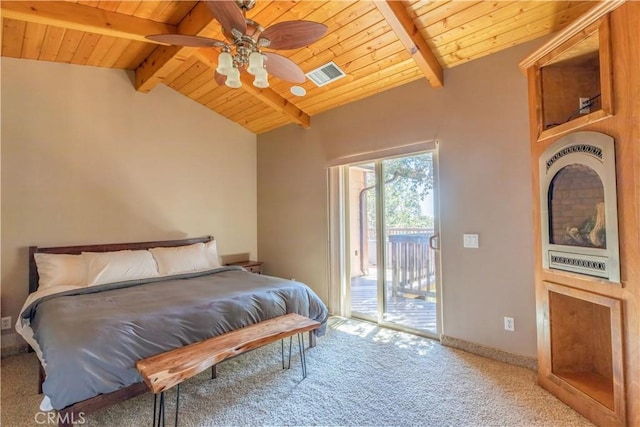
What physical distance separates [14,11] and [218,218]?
2.86m

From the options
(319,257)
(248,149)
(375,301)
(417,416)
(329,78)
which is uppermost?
(329,78)

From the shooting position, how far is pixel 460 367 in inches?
101

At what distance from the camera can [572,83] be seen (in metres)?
2.22

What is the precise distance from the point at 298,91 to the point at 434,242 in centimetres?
227

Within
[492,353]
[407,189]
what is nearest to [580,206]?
[492,353]

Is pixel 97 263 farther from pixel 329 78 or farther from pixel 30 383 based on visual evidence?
pixel 329 78

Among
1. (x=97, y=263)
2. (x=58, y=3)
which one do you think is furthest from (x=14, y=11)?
(x=97, y=263)

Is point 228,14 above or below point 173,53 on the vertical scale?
below

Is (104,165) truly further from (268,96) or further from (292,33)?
(292,33)

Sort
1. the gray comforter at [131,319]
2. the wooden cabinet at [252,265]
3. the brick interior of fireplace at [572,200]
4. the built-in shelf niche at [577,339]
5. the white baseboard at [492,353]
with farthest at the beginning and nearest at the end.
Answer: the wooden cabinet at [252,265] < the white baseboard at [492,353] < the built-in shelf niche at [577,339] < the brick interior of fireplace at [572,200] < the gray comforter at [131,319]

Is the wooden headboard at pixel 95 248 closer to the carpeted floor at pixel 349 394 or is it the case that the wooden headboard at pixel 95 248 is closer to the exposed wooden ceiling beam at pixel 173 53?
the carpeted floor at pixel 349 394

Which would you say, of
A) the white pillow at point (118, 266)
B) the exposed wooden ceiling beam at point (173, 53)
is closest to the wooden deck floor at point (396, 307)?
the white pillow at point (118, 266)

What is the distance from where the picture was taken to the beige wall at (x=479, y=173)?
8.45 feet

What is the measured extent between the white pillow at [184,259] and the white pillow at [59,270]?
0.69m
